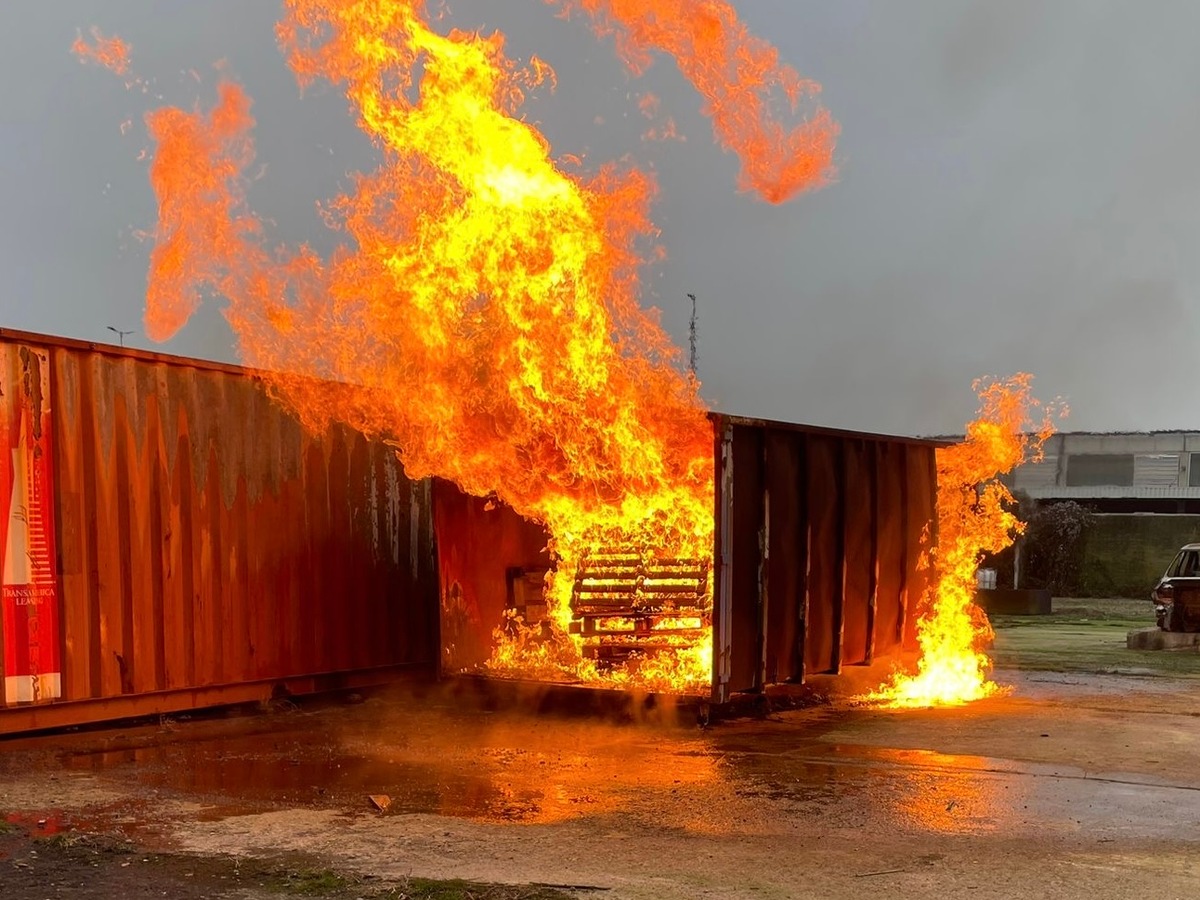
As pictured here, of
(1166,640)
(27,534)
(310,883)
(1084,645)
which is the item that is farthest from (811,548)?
(1084,645)

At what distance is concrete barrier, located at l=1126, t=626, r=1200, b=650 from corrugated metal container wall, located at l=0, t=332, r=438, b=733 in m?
11.7

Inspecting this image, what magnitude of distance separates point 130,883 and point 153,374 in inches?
222

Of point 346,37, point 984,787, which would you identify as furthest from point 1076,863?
point 346,37

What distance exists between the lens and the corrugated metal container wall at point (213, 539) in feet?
30.5

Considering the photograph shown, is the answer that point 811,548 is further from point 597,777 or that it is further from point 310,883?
point 310,883

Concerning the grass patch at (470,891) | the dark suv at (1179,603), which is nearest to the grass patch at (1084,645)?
the dark suv at (1179,603)

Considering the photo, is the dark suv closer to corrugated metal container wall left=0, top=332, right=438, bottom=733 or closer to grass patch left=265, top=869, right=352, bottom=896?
corrugated metal container wall left=0, top=332, right=438, bottom=733

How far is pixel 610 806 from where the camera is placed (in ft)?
22.9

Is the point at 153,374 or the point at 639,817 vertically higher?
the point at 153,374

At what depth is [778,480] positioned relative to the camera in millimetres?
10438

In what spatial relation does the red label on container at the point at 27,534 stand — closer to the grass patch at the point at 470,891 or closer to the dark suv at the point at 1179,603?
the grass patch at the point at 470,891

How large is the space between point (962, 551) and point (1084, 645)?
6876mm

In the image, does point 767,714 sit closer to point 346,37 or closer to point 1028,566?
point 346,37

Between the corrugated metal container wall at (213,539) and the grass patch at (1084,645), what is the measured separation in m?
8.64
